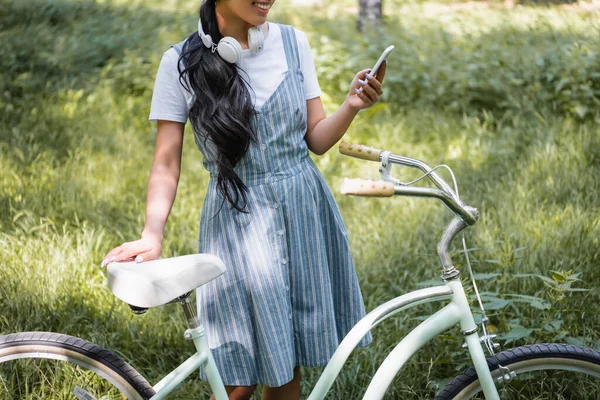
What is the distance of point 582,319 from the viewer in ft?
9.12

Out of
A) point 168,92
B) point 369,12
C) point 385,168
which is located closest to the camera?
point 385,168

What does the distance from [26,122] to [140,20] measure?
4621mm

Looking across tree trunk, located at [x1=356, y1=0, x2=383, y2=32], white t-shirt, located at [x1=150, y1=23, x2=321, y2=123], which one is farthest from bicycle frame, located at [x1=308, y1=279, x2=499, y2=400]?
tree trunk, located at [x1=356, y1=0, x2=383, y2=32]

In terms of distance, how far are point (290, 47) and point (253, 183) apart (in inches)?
16.1

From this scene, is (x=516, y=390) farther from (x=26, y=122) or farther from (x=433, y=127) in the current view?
(x=26, y=122)

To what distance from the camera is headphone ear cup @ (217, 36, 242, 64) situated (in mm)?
1861

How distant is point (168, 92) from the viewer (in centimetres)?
193

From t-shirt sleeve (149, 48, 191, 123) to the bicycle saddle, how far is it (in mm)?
461

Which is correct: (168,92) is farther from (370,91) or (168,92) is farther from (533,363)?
(533,363)

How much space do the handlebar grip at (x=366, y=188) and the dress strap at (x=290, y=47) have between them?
63 centimetres

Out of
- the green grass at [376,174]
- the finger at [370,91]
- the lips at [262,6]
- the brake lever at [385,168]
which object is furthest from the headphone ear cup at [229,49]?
the green grass at [376,174]

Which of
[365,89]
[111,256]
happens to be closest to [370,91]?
[365,89]

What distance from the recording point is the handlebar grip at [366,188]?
1.51 meters

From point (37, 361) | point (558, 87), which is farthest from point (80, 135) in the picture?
point (558, 87)
